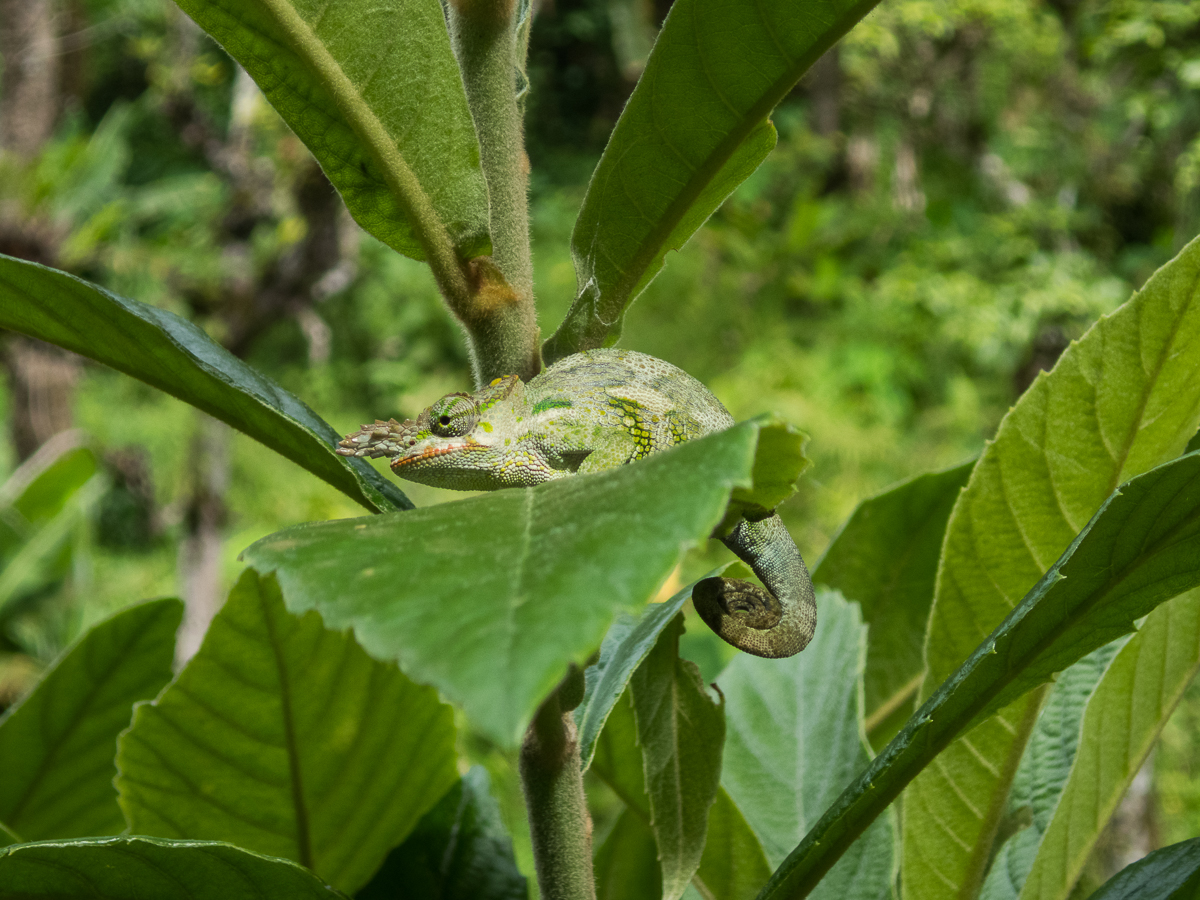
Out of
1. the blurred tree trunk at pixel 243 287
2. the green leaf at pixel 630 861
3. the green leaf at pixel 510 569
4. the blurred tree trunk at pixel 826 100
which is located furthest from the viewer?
the blurred tree trunk at pixel 826 100

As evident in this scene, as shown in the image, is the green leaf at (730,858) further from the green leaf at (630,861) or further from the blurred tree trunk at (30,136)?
the blurred tree trunk at (30,136)

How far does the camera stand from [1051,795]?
487 mm

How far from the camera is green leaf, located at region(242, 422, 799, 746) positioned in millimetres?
198

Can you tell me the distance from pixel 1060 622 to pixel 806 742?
0.23 m

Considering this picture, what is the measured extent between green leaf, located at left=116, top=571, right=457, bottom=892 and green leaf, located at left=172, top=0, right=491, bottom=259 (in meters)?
0.17

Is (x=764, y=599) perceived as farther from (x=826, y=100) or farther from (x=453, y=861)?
(x=826, y=100)

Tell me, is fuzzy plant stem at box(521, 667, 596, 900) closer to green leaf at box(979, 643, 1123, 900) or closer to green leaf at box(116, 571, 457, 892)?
green leaf at box(116, 571, 457, 892)

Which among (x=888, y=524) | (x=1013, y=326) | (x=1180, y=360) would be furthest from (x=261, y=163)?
(x=1180, y=360)

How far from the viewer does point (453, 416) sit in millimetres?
449

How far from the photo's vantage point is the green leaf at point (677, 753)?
1.32ft

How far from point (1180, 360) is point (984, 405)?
367 centimetres

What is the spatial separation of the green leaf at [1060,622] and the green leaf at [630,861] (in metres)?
0.20

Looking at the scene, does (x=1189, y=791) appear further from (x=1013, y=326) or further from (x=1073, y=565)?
(x=1073, y=565)

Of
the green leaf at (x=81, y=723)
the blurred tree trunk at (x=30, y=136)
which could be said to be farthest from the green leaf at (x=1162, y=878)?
the blurred tree trunk at (x=30, y=136)
